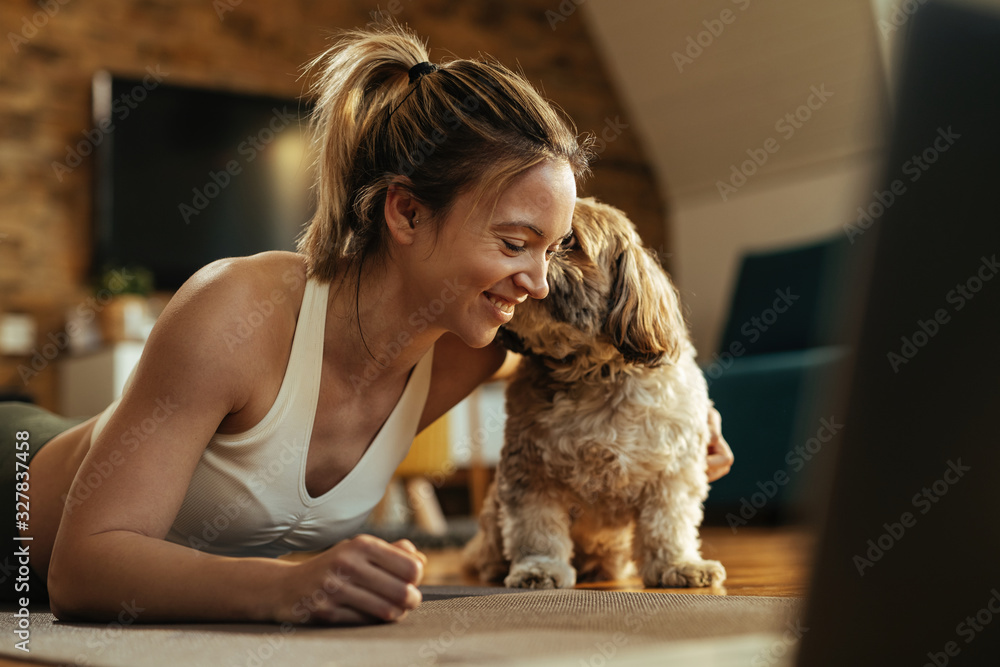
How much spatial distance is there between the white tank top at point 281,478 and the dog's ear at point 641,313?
38cm

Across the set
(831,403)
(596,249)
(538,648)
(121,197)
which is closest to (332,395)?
(596,249)

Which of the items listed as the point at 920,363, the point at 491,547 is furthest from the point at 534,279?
the point at 920,363

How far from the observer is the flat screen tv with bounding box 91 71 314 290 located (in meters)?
4.78

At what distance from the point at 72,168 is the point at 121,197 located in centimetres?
31

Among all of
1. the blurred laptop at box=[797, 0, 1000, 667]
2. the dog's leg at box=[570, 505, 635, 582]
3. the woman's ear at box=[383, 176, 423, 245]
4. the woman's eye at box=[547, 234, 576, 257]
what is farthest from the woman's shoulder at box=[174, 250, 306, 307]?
the blurred laptop at box=[797, 0, 1000, 667]

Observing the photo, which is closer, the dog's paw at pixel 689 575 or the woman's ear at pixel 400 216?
the woman's ear at pixel 400 216

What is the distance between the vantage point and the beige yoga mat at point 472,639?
0.78m

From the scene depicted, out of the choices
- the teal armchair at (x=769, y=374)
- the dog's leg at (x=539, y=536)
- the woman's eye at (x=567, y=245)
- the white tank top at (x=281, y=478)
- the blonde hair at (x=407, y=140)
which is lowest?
the teal armchair at (x=769, y=374)

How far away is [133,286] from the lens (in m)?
4.55

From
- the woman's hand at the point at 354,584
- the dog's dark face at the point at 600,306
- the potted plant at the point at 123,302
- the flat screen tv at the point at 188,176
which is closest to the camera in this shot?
the woman's hand at the point at 354,584

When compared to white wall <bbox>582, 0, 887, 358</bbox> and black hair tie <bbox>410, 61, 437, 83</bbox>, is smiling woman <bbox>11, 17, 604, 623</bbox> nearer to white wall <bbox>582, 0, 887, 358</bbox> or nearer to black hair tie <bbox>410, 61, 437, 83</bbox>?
black hair tie <bbox>410, 61, 437, 83</bbox>

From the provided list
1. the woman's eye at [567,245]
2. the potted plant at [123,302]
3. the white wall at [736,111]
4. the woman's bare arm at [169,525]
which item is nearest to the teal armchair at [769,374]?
the white wall at [736,111]

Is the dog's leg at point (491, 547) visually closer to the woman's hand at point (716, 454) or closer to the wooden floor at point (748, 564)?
the wooden floor at point (748, 564)

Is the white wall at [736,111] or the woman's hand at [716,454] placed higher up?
the white wall at [736,111]
